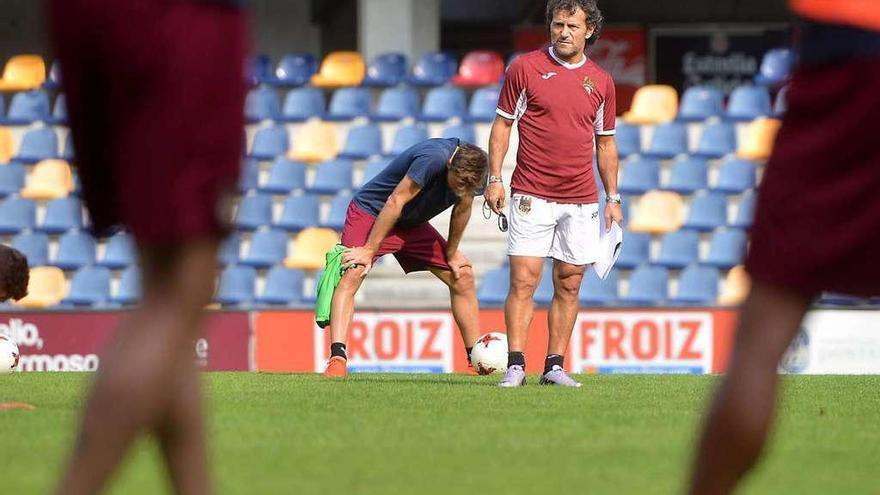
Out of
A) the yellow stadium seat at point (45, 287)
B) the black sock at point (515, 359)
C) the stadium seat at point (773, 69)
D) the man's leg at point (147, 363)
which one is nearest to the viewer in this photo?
the man's leg at point (147, 363)

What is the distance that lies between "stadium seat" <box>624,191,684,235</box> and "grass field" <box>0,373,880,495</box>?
8.30m

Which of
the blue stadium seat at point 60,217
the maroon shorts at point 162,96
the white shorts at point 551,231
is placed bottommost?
the blue stadium seat at point 60,217

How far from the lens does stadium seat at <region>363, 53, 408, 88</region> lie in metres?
19.8

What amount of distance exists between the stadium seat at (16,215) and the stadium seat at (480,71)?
17.2 ft

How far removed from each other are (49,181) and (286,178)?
2.92 m

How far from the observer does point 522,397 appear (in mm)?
8406

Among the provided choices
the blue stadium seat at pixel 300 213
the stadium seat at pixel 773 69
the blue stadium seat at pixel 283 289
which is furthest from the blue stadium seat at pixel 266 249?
the stadium seat at pixel 773 69

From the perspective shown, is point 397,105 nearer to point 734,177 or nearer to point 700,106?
point 700,106

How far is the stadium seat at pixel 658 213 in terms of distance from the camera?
17.9 m

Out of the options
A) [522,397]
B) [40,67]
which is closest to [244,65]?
[522,397]

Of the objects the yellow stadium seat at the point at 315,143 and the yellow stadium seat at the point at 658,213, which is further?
the yellow stadium seat at the point at 315,143

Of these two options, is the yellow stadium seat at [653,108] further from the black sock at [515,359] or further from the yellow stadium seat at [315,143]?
the black sock at [515,359]

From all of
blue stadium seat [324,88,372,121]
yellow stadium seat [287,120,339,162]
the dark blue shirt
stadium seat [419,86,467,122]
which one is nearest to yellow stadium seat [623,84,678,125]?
stadium seat [419,86,467,122]

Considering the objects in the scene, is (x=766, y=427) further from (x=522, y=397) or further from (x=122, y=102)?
(x=522, y=397)
